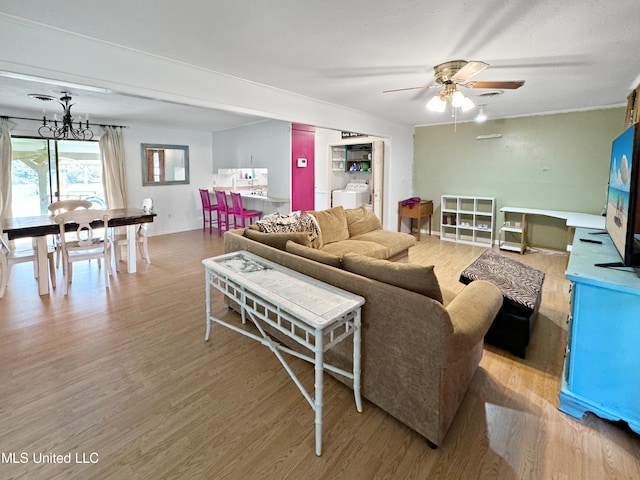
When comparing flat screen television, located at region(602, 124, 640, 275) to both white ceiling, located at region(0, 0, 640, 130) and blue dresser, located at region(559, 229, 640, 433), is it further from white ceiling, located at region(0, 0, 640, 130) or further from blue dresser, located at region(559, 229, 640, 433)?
white ceiling, located at region(0, 0, 640, 130)

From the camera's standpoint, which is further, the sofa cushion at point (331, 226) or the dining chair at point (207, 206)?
the dining chair at point (207, 206)

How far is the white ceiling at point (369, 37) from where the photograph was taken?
201cm

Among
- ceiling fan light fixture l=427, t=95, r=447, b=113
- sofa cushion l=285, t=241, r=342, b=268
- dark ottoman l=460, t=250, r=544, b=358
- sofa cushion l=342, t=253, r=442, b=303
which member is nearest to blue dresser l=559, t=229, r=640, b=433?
dark ottoman l=460, t=250, r=544, b=358

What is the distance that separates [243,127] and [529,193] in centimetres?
583

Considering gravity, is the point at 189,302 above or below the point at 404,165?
below

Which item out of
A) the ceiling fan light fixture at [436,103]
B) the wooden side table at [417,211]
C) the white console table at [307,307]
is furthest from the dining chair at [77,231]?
the wooden side table at [417,211]

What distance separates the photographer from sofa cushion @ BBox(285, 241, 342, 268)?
2.18 metres

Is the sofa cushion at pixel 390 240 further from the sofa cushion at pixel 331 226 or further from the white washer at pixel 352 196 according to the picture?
the white washer at pixel 352 196

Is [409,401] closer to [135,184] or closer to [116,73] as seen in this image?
[116,73]

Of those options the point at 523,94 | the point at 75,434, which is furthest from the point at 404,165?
the point at 75,434

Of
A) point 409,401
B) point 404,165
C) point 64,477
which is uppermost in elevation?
point 404,165

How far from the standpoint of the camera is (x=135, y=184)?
677 centimetres

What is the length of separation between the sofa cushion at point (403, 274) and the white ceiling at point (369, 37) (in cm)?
158

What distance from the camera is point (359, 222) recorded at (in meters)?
4.70
